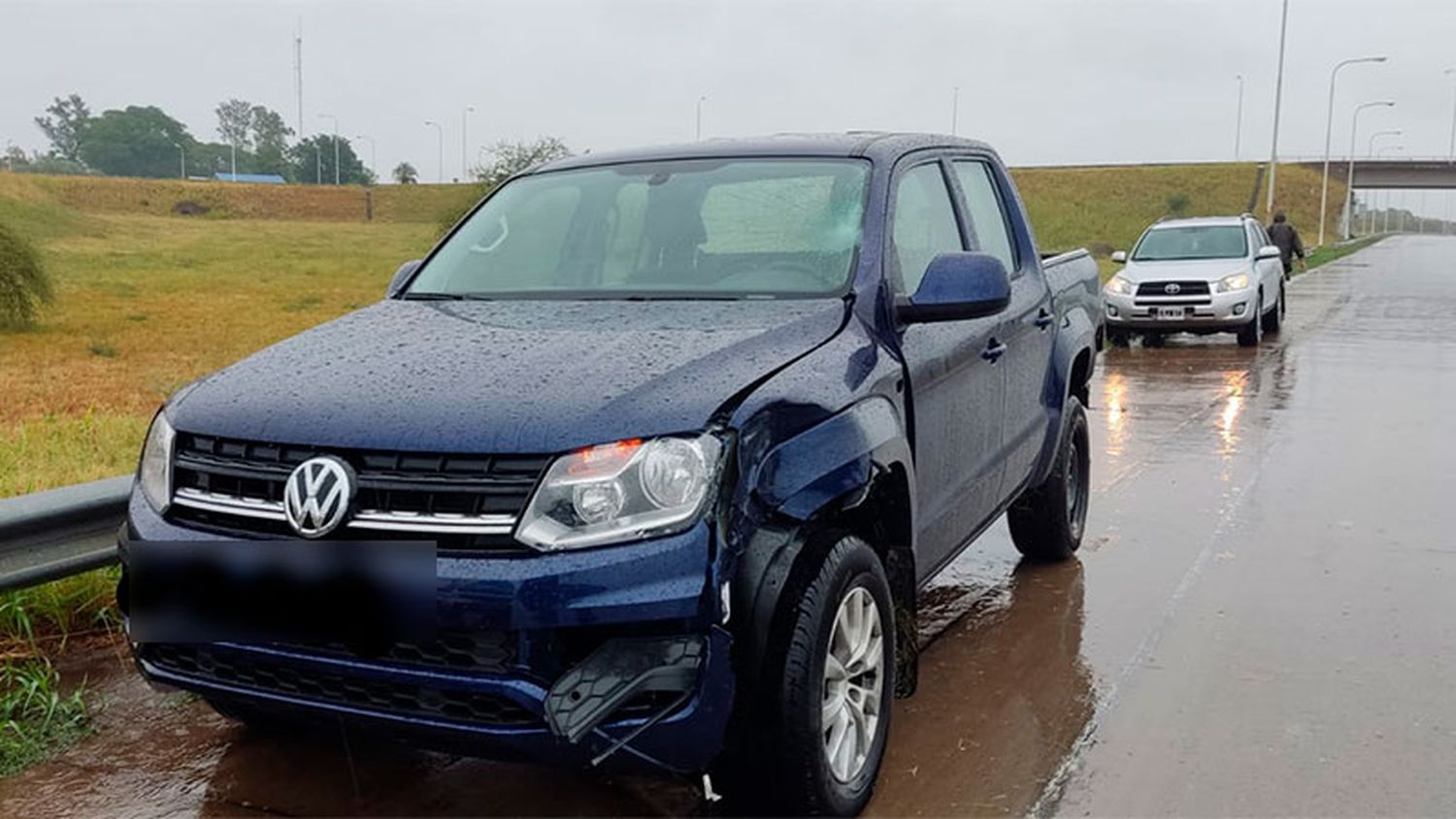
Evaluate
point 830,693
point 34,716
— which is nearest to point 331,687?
point 830,693

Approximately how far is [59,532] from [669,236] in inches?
87.8

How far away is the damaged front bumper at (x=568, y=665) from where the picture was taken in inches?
105

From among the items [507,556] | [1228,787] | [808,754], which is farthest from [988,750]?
[507,556]

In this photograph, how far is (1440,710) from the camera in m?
4.15

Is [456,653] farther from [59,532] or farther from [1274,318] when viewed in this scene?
[1274,318]

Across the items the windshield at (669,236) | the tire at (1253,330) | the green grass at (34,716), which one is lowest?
the green grass at (34,716)

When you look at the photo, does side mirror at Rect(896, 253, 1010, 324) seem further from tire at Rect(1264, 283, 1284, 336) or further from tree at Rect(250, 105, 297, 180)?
tree at Rect(250, 105, 297, 180)

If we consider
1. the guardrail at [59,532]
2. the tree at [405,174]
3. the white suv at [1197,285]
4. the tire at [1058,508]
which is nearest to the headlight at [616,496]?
the guardrail at [59,532]

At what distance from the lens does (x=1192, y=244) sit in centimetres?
1750

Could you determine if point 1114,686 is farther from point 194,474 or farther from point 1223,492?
point 1223,492

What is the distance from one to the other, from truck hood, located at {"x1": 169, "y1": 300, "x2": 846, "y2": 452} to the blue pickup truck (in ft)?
0.03

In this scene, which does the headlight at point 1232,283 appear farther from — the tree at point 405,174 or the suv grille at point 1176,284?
the tree at point 405,174

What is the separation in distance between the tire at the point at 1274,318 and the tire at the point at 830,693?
50.8 ft

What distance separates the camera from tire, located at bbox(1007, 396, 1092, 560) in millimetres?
5707
